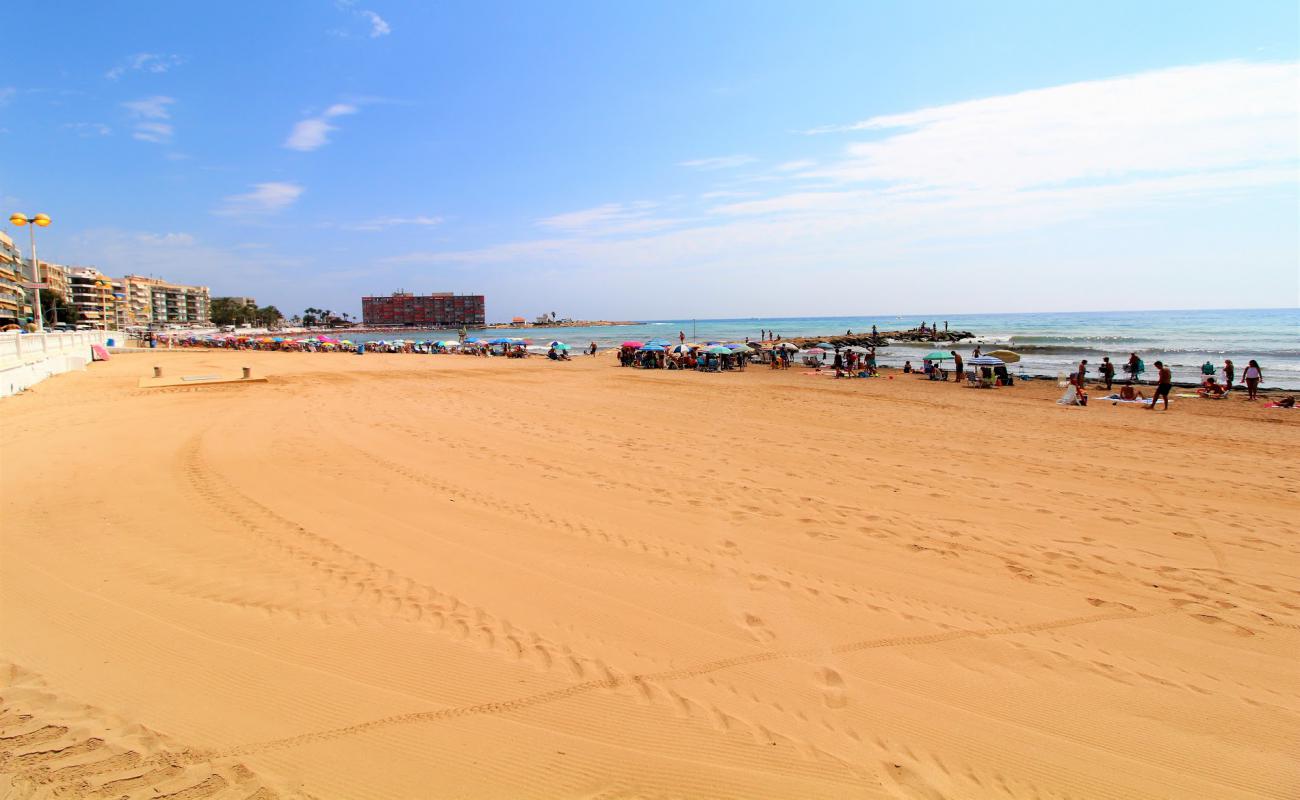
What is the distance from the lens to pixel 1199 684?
314 centimetres

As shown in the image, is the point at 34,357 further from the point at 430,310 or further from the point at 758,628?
the point at 430,310

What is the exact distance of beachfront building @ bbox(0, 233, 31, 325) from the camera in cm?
5762

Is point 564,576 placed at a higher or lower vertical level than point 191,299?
lower

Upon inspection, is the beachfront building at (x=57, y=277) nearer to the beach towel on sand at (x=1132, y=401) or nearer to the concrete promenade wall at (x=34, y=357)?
the concrete promenade wall at (x=34, y=357)

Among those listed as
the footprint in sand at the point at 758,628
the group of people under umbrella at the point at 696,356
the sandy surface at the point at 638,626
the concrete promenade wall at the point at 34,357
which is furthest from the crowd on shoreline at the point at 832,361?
the concrete promenade wall at the point at 34,357

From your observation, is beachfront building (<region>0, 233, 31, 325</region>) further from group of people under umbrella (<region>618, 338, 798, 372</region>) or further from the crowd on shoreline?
group of people under umbrella (<region>618, 338, 798, 372</region>)

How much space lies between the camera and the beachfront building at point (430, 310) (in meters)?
162

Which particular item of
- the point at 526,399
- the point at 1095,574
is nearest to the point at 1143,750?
the point at 1095,574

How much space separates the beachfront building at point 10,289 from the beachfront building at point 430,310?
90.4m

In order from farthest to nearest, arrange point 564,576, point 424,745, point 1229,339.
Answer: point 1229,339
point 564,576
point 424,745

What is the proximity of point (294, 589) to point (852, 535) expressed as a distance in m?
4.33

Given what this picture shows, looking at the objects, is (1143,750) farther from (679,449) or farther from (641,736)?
(679,449)

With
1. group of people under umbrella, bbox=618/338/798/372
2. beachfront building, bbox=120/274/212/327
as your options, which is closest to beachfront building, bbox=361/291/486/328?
beachfront building, bbox=120/274/212/327

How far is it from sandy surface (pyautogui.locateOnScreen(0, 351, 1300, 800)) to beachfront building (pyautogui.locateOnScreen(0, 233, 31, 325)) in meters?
68.8
